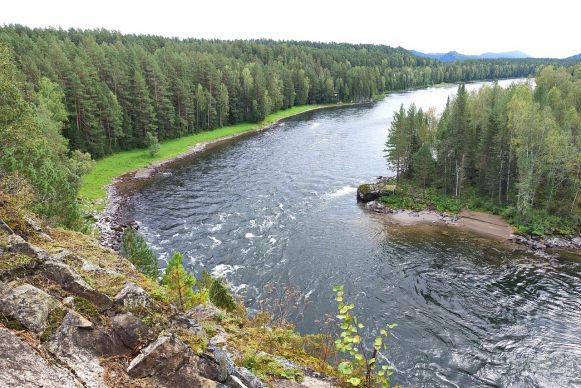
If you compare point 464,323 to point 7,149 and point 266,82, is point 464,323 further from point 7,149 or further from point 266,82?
point 266,82

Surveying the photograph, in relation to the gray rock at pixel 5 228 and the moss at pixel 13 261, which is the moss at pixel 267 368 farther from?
the gray rock at pixel 5 228

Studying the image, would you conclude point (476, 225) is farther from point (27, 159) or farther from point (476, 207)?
point (27, 159)

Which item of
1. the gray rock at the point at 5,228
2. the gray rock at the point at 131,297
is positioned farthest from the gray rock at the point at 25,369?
the gray rock at the point at 5,228

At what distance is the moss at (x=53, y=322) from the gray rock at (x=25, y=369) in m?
0.72

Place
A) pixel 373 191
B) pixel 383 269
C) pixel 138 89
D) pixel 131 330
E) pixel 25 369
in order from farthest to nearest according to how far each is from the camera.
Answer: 1. pixel 138 89
2. pixel 373 191
3. pixel 383 269
4. pixel 131 330
5. pixel 25 369

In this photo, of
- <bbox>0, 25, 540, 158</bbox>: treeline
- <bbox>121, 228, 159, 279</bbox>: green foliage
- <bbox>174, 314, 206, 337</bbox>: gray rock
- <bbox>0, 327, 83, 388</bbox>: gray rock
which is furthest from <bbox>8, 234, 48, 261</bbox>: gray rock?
<bbox>0, 25, 540, 158</bbox>: treeline

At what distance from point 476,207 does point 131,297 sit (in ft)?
204

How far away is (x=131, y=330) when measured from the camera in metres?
10.4

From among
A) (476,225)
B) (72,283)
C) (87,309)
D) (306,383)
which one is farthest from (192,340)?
(476,225)

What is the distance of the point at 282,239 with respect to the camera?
49656 millimetres

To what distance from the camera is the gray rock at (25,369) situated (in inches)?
280

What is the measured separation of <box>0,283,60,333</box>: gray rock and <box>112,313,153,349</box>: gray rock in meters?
1.57

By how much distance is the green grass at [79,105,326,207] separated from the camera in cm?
6518

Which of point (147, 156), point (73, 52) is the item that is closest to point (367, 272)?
point (147, 156)
